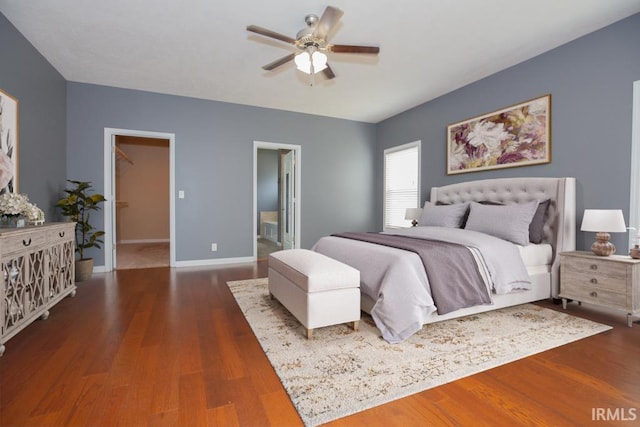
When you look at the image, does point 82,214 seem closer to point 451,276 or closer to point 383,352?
point 383,352

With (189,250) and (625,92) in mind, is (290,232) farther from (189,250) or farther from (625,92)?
(625,92)

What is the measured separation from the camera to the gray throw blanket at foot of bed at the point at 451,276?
230 cm

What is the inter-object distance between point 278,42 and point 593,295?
374 centimetres

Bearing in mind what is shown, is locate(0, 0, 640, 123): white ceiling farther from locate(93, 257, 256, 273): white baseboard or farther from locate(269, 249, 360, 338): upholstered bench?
locate(93, 257, 256, 273): white baseboard

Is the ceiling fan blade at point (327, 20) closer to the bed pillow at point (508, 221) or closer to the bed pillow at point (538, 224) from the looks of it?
the bed pillow at point (508, 221)

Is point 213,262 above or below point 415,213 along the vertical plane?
below

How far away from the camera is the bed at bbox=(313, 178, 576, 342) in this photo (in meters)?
2.20

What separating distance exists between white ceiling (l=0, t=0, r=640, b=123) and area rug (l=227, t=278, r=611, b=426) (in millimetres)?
2624

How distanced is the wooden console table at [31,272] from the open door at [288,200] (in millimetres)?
3329

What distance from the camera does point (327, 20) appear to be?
2.35 m

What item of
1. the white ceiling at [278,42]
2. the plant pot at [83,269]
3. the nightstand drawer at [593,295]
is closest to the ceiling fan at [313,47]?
the white ceiling at [278,42]

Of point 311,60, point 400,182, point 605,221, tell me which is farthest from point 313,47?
point 400,182

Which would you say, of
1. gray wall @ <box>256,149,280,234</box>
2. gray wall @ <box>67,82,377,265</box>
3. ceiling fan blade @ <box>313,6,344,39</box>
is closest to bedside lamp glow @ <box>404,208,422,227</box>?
gray wall @ <box>67,82,377,265</box>

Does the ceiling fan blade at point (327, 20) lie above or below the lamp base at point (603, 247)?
above
